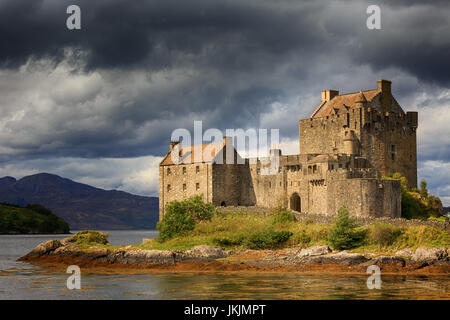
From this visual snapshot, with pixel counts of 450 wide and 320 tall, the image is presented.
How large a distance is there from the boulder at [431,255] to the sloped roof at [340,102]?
23266 mm

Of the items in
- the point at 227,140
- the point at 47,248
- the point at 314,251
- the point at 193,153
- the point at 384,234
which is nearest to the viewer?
the point at 314,251

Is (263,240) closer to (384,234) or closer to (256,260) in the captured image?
(256,260)

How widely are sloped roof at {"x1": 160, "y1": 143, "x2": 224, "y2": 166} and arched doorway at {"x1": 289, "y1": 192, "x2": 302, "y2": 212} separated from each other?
9.24 meters

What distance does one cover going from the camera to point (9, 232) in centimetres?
16100

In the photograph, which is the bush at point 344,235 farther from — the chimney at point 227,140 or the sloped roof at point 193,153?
the chimney at point 227,140

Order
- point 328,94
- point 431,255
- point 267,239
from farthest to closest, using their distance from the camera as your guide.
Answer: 1. point 328,94
2. point 267,239
3. point 431,255

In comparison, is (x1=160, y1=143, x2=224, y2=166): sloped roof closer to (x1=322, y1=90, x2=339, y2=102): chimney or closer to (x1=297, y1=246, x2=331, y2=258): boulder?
(x1=322, y1=90, x2=339, y2=102): chimney

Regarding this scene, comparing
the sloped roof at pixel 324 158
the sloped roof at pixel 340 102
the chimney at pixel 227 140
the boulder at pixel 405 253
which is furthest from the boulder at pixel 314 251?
the sloped roof at pixel 340 102

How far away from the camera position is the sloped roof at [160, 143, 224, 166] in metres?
71.1

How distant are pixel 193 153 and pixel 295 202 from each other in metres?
12.7

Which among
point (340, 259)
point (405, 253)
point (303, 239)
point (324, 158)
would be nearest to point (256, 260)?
point (303, 239)

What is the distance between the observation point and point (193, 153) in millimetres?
73375
